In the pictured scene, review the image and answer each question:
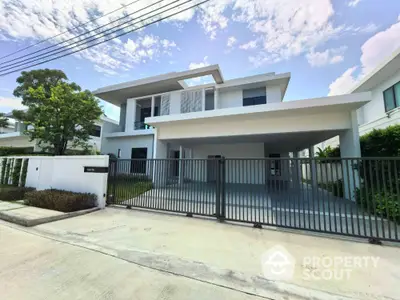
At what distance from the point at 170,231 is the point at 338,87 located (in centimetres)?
1638

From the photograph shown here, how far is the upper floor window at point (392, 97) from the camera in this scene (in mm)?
9567

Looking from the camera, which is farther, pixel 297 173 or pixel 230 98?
pixel 230 98

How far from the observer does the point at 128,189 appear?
7566mm

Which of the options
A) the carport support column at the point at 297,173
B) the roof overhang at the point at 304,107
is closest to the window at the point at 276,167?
the carport support column at the point at 297,173

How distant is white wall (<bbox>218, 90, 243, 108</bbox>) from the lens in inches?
590

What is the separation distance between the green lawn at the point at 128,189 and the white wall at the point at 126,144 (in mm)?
7411

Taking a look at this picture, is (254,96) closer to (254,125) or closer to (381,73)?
(254,125)

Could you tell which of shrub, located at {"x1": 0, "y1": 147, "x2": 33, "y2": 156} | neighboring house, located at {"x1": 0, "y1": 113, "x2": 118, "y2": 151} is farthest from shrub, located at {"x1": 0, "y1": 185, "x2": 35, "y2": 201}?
shrub, located at {"x1": 0, "y1": 147, "x2": 33, "y2": 156}

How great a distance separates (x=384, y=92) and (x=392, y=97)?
2.61 ft

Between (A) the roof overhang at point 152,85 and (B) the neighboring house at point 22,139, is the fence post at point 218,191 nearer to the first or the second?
(A) the roof overhang at point 152,85

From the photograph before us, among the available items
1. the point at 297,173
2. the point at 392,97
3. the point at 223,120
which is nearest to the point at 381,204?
the point at 297,173

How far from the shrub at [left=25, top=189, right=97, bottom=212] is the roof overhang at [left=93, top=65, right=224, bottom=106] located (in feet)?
34.5

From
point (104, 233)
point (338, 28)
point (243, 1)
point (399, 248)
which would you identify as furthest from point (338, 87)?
point (104, 233)

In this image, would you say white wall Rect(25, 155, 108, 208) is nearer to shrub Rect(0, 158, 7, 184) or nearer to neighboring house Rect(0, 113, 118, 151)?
shrub Rect(0, 158, 7, 184)
